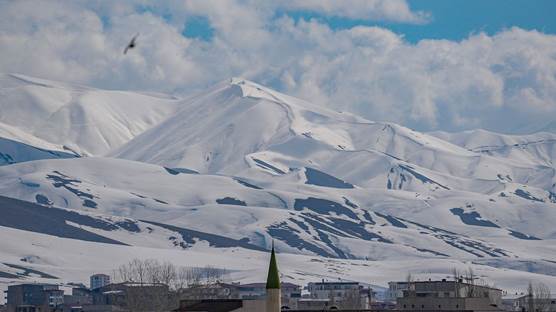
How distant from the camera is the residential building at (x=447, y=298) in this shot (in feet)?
432

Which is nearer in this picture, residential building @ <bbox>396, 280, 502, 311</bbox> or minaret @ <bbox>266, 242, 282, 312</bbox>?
minaret @ <bbox>266, 242, 282, 312</bbox>

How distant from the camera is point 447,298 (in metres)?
138

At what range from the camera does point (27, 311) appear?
175625 mm

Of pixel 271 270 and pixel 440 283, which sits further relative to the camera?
pixel 440 283

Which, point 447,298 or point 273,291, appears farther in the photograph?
point 447,298

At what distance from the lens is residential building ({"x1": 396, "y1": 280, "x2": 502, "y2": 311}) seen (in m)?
132

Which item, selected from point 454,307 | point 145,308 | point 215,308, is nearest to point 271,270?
point 215,308

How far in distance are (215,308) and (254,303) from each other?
2491 mm

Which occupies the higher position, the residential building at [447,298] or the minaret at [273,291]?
Answer: the residential building at [447,298]

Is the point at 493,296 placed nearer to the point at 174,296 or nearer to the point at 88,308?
the point at 174,296

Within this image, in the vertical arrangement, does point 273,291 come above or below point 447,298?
below

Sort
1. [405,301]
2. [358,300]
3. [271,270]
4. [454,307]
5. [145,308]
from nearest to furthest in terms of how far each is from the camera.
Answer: [271,270]
[454,307]
[405,301]
[145,308]
[358,300]

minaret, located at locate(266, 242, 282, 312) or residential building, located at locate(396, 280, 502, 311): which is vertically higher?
residential building, located at locate(396, 280, 502, 311)

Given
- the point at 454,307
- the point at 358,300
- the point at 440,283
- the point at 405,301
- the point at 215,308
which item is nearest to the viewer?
the point at 215,308
